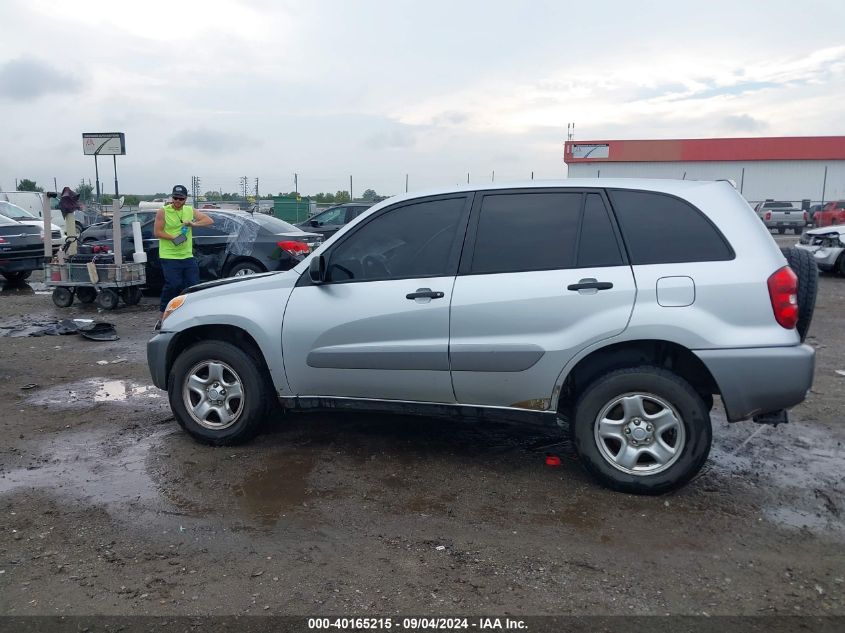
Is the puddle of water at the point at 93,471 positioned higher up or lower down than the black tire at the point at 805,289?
lower down

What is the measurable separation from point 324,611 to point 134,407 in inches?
146

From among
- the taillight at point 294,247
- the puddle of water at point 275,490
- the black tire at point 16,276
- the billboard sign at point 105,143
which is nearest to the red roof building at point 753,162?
the billboard sign at point 105,143

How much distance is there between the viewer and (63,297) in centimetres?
1155

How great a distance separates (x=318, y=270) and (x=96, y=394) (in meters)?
3.12

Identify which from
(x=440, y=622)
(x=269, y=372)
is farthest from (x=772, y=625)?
(x=269, y=372)

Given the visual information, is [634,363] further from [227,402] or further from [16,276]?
[16,276]

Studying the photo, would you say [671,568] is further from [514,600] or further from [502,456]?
[502,456]

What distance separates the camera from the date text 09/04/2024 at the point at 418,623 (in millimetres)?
2914

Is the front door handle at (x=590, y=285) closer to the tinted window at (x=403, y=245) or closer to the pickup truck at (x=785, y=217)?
the tinted window at (x=403, y=245)

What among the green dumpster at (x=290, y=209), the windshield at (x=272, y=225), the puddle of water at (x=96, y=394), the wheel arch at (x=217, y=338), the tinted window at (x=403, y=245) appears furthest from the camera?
the green dumpster at (x=290, y=209)

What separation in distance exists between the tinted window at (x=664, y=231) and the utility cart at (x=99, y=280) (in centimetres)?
885

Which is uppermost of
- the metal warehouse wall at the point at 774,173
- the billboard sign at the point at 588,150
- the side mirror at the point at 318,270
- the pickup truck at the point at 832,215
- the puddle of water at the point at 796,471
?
the billboard sign at the point at 588,150

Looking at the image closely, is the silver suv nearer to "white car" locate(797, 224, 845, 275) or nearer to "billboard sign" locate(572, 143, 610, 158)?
"white car" locate(797, 224, 845, 275)

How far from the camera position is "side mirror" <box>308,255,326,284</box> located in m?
4.66
